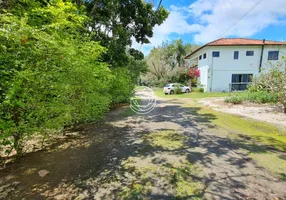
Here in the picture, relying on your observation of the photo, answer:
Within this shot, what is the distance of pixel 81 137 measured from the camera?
5.27 meters

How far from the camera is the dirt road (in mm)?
2574

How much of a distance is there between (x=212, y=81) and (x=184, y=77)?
303 inches

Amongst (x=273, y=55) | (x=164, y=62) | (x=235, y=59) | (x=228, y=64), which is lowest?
(x=228, y=64)

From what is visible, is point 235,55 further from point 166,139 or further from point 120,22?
point 166,139

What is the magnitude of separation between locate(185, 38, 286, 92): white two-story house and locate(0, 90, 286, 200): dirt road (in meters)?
15.6

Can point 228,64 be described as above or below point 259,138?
above

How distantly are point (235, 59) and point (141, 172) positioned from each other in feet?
64.3

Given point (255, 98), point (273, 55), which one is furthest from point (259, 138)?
point (273, 55)

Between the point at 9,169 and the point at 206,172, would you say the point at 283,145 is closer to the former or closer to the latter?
the point at 206,172

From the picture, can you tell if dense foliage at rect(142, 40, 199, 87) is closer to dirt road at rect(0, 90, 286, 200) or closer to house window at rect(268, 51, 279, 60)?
house window at rect(268, 51, 279, 60)

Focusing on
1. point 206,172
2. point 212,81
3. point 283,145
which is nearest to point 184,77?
point 212,81

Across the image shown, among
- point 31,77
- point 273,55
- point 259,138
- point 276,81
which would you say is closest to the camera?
point 31,77

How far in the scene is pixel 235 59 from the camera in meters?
18.8

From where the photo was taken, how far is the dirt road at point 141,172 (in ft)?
8.45
